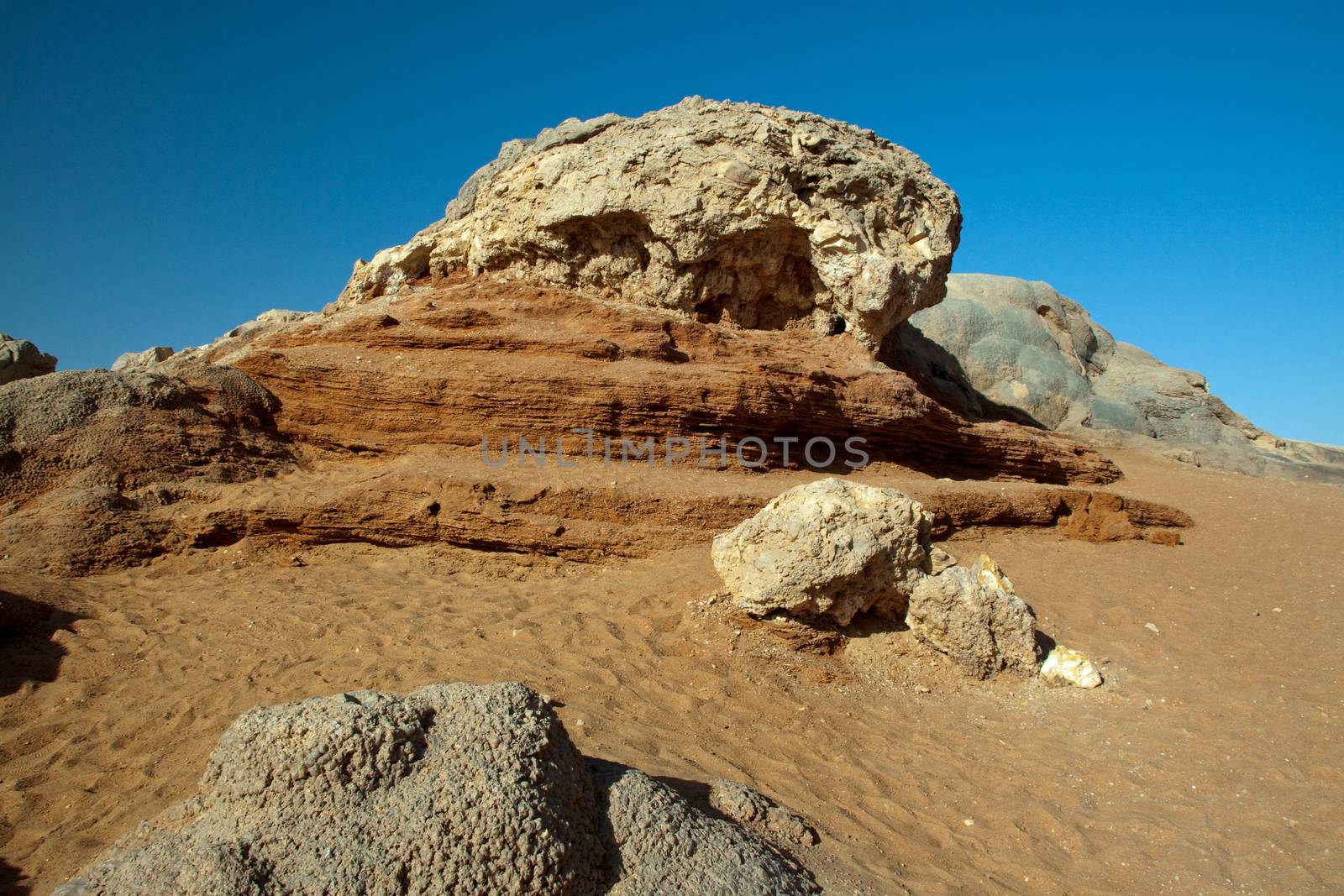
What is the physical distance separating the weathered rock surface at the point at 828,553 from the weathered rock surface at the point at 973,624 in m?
0.19

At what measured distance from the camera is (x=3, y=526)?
652 centimetres

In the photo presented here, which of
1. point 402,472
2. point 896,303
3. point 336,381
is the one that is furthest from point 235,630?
point 896,303

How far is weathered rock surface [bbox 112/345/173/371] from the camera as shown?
1337 centimetres

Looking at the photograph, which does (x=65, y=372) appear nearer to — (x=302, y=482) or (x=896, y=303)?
(x=302, y=482)

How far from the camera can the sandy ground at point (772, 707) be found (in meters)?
3.78

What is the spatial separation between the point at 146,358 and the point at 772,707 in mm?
13327

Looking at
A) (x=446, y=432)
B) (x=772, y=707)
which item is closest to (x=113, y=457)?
(x=446, y=432)

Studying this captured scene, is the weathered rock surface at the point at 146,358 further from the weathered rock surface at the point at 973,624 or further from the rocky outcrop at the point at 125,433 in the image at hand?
the weathered rock surface at the point at 973,624

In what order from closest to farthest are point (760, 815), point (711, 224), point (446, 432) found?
point (760, 815)
point (446, 432)
point (711, 224)

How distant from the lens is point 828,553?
229 inches

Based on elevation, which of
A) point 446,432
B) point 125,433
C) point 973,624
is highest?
point 446,432

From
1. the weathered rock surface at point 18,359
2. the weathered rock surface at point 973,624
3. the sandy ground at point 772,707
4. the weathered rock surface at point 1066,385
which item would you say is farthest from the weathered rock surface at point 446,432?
the weathered rock surface at point 1066,385

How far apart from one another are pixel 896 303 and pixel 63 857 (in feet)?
37.5

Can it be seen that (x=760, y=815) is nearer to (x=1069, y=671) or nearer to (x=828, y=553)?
(x=828, y=553)
